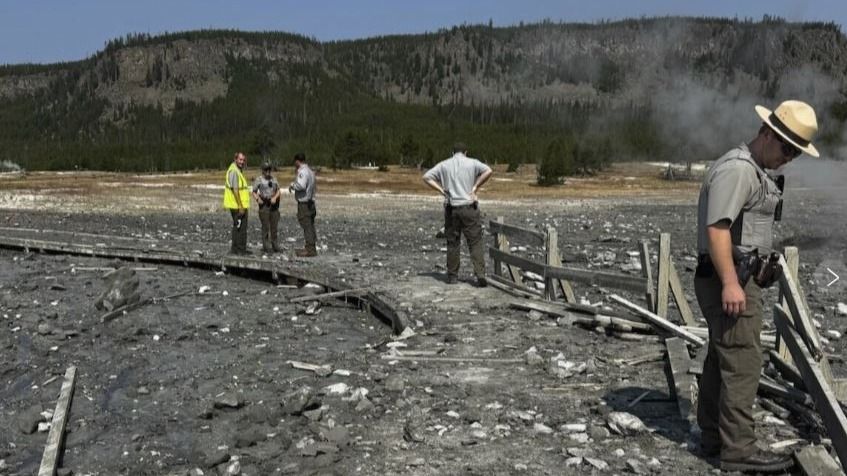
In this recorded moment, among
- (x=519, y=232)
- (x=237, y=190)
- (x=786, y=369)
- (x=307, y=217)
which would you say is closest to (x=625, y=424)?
(x=786, y=369)

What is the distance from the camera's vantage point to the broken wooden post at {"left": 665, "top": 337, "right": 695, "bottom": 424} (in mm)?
6188

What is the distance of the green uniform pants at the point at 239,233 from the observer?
54.3 ft

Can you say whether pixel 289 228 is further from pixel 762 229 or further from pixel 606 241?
pixel 762 229

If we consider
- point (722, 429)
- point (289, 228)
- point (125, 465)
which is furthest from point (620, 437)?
point (289, 228)

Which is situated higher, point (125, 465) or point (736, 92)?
point (736, 92)

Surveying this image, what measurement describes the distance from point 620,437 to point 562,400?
0.91 metres

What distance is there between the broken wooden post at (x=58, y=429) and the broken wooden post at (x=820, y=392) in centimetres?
513

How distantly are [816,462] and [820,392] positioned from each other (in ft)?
1.77

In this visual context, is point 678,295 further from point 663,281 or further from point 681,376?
point 681,376

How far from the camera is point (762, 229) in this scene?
4.98 metres

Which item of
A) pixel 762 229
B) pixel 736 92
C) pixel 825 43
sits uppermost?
pixel 825 43

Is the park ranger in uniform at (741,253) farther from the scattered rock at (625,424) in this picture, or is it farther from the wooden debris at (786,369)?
the wooden debris at (786,369)

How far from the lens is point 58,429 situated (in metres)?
6.45

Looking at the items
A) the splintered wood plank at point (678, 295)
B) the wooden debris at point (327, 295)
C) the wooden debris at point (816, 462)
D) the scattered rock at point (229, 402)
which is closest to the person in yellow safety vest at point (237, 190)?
the wooden debris at point (327, 295)
